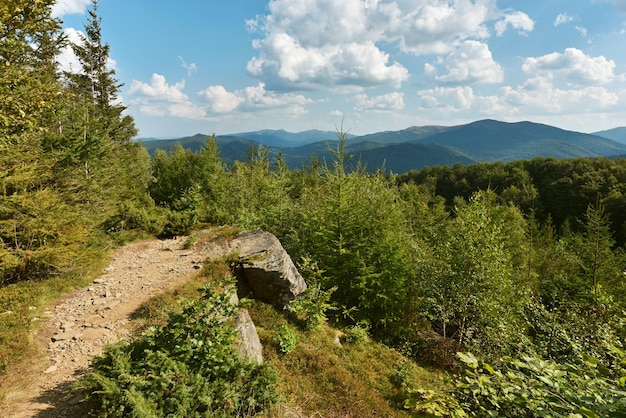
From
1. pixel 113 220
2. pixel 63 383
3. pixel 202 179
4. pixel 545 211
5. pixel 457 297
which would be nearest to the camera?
pixel 63 383

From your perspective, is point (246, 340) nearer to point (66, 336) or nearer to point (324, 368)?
point (324, 368)

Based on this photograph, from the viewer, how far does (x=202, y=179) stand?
28219mm

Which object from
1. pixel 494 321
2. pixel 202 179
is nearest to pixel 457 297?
pixel 494 321

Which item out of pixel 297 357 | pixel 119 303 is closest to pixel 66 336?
pixel 119 303

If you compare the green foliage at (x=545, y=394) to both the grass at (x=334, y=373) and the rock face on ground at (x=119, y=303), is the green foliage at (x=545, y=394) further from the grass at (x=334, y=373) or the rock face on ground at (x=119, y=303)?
the rock face on ground at (x=119, y=303)

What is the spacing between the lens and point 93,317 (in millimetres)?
9758

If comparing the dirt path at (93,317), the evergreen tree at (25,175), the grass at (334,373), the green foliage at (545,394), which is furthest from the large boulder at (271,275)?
the green foliage at (545,394)

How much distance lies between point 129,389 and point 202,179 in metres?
24.8

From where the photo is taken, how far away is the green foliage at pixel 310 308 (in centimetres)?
1205

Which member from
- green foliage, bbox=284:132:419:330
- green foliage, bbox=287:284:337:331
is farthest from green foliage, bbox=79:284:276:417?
green foliage, bbox=284:132:419:330

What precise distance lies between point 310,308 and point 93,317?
7247mm

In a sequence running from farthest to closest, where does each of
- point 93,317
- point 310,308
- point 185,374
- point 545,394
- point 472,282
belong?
point 472,282
point 310,308
point 93,317
point 185,374
point 545,394

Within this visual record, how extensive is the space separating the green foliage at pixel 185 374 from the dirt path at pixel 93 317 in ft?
4.30

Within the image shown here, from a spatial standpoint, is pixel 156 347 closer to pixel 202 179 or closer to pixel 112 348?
pixel 112 348
